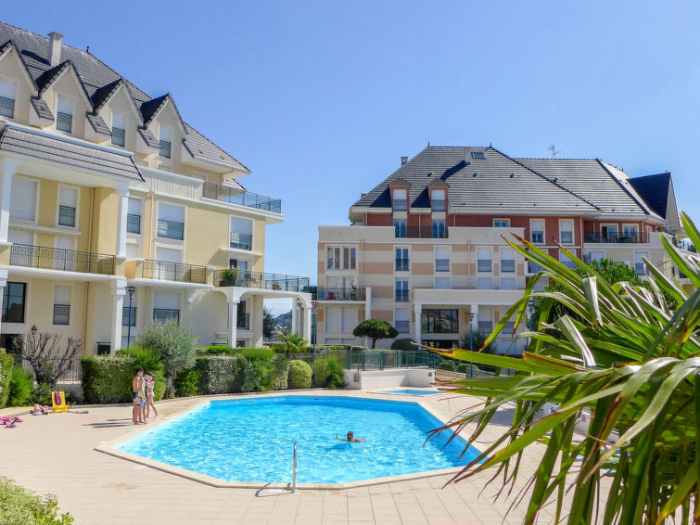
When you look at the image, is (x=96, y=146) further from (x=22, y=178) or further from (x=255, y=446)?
(x=255, y=446)

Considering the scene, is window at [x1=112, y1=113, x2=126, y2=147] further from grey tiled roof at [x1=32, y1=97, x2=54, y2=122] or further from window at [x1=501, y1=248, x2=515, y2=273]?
window at [x1=501, y1=248, x2=515, y2=273]

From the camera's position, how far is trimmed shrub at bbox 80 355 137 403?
20219 millimetres

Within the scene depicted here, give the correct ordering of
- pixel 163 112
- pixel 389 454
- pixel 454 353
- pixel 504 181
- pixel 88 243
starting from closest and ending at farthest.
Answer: pixel 454 353 → pixel 389 454 → pixel 88 243 → pixel 163 112 → pixel 504 181

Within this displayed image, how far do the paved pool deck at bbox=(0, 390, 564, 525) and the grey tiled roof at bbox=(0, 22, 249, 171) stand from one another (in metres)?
20.7

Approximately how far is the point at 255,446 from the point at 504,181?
39.1m

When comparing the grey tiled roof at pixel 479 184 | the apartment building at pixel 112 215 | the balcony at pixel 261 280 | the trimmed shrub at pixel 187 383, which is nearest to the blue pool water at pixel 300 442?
the trimmed shrub at pixel 187 383

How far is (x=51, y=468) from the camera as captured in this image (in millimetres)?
11023

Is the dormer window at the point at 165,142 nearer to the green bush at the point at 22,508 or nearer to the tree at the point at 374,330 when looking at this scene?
the tree at the point at 374,330

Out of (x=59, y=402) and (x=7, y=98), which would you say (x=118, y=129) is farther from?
(x=59, y=402)

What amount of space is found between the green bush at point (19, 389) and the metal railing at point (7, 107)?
1220 cm

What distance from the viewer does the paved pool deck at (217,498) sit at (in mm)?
8109

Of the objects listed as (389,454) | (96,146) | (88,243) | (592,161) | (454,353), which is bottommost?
(389,454)

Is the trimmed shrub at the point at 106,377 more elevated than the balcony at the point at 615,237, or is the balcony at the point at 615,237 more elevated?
the balcony at the point at 615,237

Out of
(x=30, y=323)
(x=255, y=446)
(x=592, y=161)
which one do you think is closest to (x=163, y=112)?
(x=30, y=323)
